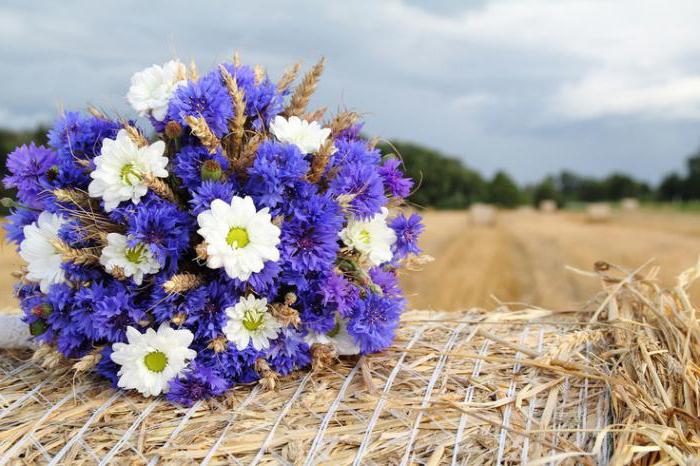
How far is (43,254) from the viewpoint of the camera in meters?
2.35

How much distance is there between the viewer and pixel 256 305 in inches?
86.3

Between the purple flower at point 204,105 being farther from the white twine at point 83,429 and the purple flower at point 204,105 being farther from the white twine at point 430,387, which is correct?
the white twine at point 430,387

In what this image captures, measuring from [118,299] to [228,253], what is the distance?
0.43 metres

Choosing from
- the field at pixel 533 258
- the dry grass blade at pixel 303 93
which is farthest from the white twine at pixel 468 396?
the field at pixel 533 258

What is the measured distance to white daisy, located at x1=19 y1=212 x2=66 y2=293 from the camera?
2326mm

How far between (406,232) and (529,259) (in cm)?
995

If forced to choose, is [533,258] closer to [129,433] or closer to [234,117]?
[234,117]

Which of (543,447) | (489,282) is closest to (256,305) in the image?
(543,447)

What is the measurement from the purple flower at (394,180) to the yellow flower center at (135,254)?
0.87 meters

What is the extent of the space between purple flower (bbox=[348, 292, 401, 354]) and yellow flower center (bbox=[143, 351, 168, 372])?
62 cm

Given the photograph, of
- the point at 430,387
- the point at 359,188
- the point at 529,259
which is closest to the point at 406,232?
the point at 359,188

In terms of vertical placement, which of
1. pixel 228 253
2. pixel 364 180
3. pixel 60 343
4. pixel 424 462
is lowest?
pixel 424 462

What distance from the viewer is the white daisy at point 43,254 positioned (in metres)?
2.33

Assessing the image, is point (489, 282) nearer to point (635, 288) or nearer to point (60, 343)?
point (635, 288)
